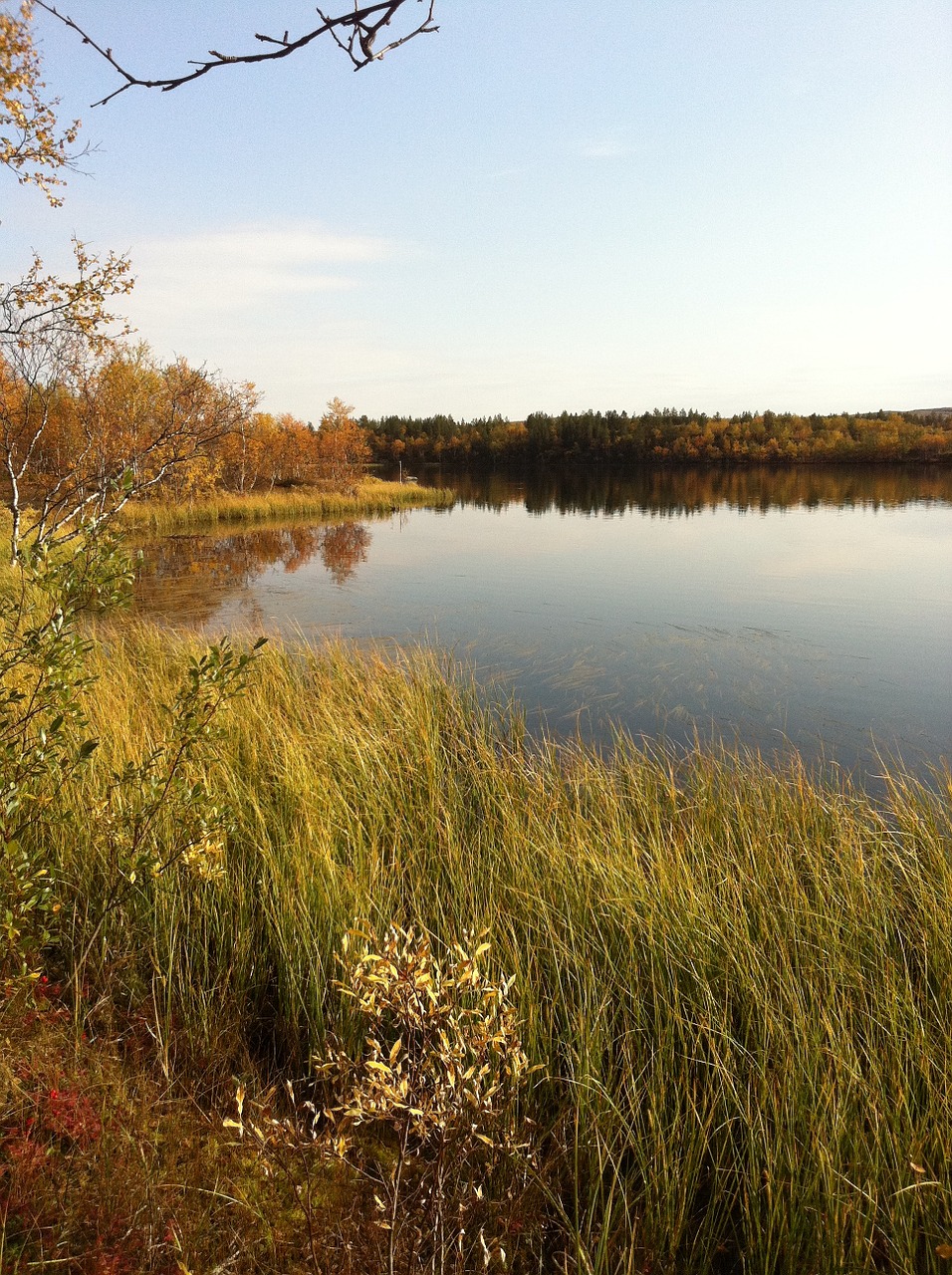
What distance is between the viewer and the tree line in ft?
244

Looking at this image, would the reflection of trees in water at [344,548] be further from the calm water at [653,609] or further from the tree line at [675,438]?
the tree line at [675,438]

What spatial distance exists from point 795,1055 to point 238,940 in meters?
2.09

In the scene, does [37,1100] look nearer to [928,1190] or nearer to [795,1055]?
[795,1055]

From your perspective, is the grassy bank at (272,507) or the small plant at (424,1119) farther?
the grassy bank at (272,507)

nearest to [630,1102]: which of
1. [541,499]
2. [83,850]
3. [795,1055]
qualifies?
[795,1055]

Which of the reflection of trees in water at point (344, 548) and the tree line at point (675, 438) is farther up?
the tree line at point (675, 438)

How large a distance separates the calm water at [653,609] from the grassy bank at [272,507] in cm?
231

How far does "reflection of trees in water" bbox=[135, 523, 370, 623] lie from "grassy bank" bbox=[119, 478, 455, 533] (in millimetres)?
1809

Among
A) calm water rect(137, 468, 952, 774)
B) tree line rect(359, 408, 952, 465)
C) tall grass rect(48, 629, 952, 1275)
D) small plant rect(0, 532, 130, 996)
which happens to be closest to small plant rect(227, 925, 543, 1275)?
tall grass rect(48, 629, 952, 1275)

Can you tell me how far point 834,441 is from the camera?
7575cm

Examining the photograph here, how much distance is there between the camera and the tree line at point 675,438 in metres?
74.4

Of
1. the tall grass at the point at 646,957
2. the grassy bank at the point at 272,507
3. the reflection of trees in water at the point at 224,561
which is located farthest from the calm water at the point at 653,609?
the grassy bank at the point at 272,507

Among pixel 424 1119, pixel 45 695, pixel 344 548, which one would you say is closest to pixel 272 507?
pixel 344 548

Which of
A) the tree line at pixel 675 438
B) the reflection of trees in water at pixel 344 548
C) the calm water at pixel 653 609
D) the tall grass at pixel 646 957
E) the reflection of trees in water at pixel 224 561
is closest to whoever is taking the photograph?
the tall grass at pixel 646 957
